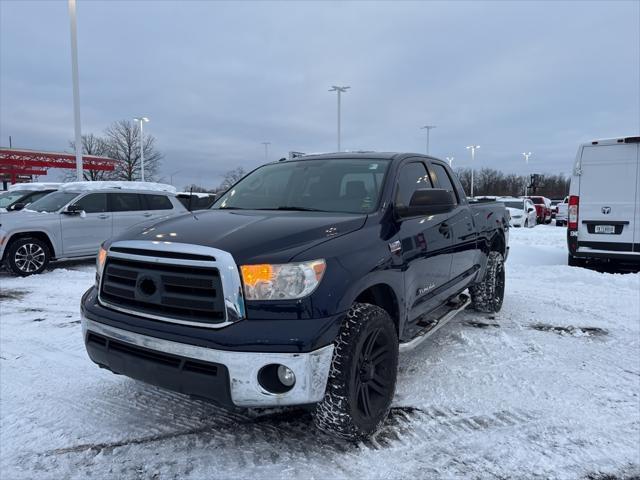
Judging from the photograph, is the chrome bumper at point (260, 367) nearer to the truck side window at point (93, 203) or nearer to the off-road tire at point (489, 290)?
the off-road tire at point (489, 290)

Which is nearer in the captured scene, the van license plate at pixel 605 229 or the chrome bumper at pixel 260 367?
the chrome bumper at pixel 260 367

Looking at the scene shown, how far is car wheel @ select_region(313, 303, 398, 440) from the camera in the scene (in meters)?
2.50

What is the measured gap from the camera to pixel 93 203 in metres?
9.55

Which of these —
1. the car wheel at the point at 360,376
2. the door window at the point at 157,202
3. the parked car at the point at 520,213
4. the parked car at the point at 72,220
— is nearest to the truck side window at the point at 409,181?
the car wheel at the point at 360,376

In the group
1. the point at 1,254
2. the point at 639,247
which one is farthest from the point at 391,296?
the point at 1,254

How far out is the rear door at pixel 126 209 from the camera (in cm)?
984

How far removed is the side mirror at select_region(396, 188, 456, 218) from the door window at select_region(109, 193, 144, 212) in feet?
27.2

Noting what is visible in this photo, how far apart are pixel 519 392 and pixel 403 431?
1138 mm

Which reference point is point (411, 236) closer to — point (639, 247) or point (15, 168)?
point (639, 247)

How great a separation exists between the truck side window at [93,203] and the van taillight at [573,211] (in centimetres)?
930

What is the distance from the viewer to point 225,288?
237 cm

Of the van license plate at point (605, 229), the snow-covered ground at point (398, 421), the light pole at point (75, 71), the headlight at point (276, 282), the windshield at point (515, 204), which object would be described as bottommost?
the snow-covered ground at point (398, 421)

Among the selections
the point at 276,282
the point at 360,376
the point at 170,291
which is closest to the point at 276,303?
the point at 276,282

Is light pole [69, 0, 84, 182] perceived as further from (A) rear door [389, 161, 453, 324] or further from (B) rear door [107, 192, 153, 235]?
(A) rear door [389, 161, 453, 324]
